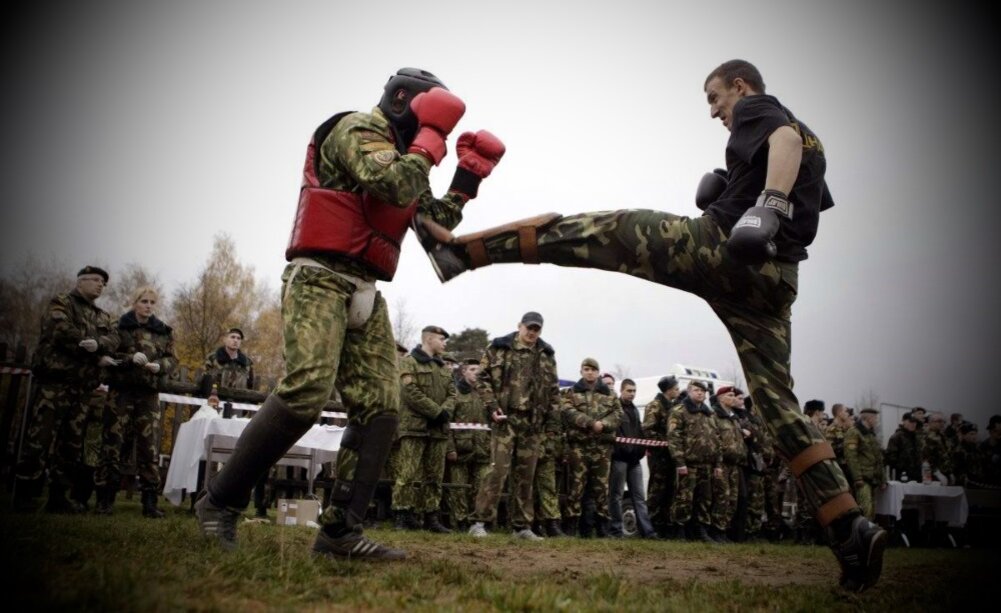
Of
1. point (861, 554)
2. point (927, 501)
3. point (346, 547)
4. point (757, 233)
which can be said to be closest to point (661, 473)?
point (927, 501)

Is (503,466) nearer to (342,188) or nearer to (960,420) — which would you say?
(342,188)

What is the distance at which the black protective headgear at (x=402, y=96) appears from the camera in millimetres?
4062

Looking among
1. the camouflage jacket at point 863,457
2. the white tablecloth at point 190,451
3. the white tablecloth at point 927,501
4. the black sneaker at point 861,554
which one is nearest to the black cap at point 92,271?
the white tablecloth at point 190,451

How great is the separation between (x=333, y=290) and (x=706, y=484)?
30.0 ft

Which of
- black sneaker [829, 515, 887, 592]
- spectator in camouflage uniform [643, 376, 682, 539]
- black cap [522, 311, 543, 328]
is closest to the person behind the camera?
black sneaker [829, 515, 887, 592]

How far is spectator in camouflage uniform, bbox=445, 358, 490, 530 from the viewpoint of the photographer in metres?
10.1

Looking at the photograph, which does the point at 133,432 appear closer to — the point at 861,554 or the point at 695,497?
the point at 861,554

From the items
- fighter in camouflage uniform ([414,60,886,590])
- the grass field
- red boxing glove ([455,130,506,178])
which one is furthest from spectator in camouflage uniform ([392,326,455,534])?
fighter in camouflage uniform ([414,60,886,590])

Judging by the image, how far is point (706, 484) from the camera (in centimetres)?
1129

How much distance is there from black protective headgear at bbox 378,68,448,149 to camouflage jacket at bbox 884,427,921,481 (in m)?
14.9

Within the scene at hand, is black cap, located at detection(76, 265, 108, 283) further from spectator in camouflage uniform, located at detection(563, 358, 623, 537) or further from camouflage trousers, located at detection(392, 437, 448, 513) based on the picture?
spectator in camouflage uniform, located at detection(563, 358, 623, 537)

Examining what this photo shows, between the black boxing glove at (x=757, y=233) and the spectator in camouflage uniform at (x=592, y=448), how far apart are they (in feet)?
24.4

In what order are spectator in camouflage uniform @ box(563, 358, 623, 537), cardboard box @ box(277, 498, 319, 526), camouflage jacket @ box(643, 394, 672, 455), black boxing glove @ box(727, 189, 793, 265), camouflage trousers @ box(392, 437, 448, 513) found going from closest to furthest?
black boxing glove @ box(727, 189, 793, 265) → cardboard box @ box(277, 498, 319, 526) → camouflage trousers @ box(392, 437, 448, 513) → spectator in camouflage uniform @ box(563, 358, 623, 537) → camouflage jacket @ box(643, 394, 672, 455)

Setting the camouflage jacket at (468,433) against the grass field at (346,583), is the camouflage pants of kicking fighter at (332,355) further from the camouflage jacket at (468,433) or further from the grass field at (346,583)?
the camouflage jacket at (468,433)
